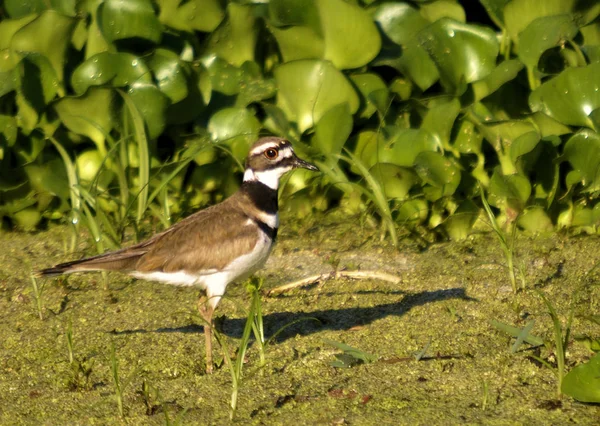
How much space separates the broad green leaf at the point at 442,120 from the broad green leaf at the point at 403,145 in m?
0.05

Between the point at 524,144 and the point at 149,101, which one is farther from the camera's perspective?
the point at 149,101

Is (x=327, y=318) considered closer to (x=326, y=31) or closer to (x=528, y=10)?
(x=326, y=31)

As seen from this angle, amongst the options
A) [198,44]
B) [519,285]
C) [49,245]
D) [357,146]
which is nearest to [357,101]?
[357,146]

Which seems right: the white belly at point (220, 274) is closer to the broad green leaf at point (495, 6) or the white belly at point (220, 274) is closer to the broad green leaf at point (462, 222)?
the broad green leaf at point (462, 222)

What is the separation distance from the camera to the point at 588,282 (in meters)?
5.56

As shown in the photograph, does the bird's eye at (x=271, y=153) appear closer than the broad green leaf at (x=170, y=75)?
Yes

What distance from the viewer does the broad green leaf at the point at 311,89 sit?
6.50 meters

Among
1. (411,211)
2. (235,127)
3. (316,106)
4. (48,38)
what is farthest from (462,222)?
(48,38)

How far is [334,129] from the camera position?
253 inches

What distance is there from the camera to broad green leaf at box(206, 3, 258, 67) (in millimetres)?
6652

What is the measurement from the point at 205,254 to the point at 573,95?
274 centimetres

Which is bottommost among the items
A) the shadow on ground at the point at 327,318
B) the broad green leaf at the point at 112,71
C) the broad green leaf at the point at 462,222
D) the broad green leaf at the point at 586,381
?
the broad green leaf at the point at 462,222

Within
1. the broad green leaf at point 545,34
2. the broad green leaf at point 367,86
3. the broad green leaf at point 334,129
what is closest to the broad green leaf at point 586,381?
the broad green leaf at point 334,129

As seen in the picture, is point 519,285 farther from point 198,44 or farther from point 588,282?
point 198,44
